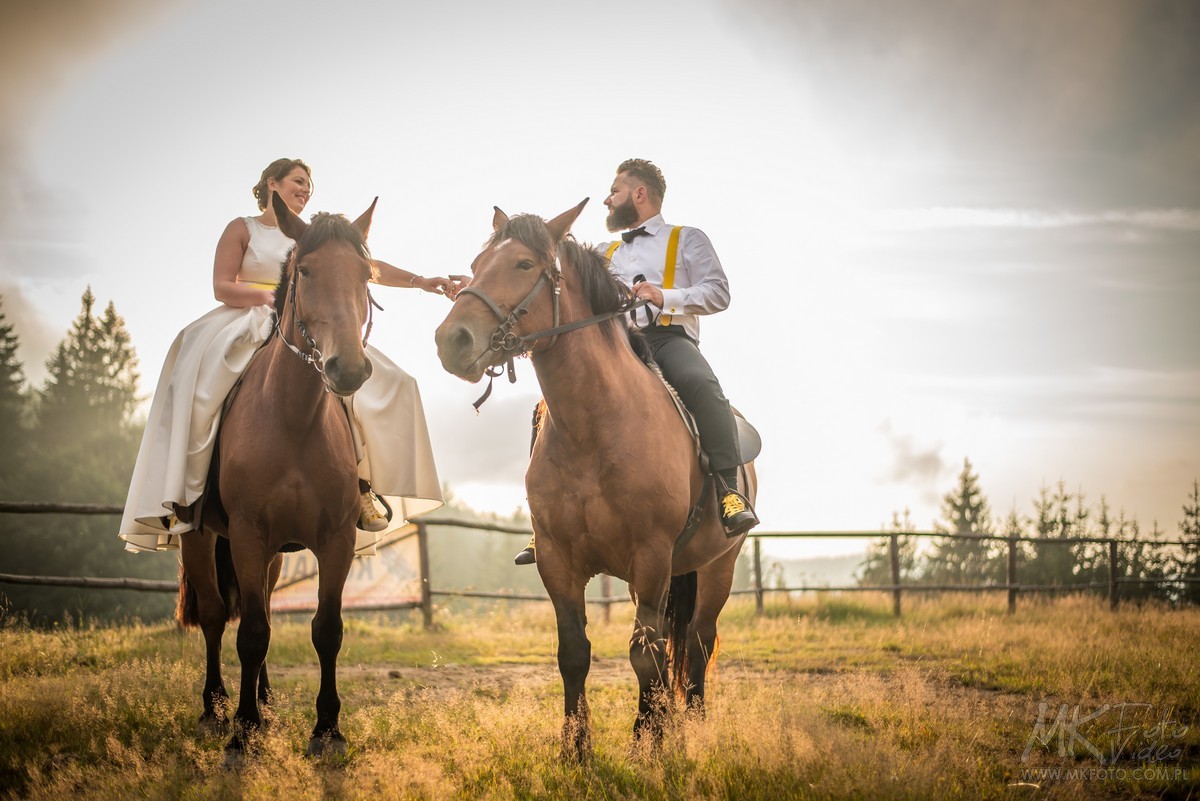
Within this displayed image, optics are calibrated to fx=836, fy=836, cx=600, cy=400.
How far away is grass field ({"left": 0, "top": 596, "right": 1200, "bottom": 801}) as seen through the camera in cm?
374

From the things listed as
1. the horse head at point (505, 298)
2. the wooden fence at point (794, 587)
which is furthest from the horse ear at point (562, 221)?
the wooden fence at point (794, 587)

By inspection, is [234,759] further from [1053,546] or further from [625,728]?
[1053,546]

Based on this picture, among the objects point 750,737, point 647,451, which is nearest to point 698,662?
point 750,737

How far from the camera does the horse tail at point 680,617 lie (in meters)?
5.49

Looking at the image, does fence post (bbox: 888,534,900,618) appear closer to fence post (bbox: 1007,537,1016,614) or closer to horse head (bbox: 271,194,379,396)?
fence post (bbox: 1007,537,1016,614)

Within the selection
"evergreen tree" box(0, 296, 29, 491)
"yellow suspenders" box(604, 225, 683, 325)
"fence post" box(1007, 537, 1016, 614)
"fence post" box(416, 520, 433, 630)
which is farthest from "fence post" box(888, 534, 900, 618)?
"evergreen tree" box(0, 296, 29, 491)

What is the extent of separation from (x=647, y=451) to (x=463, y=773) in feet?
6.04

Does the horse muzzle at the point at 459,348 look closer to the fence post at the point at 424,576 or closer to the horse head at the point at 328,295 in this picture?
the horse head at the point at 328,295

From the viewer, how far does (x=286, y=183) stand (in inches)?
233

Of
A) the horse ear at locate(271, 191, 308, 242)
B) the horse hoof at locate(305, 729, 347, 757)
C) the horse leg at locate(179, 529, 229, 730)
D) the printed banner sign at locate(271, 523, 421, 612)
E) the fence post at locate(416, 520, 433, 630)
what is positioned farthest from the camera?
the fence post at locate(416, 520, 433, 630)

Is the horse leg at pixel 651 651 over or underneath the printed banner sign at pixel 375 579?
over

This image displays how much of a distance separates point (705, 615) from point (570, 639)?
1.67 metres

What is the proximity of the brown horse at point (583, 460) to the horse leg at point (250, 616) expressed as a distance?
1.65 meters

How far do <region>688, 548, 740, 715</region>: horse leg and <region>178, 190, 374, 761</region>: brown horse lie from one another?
7.26ft
